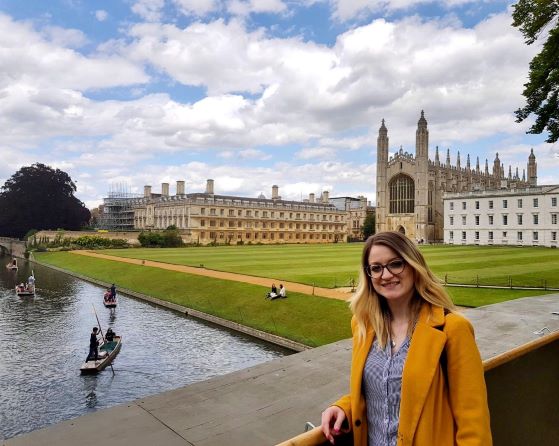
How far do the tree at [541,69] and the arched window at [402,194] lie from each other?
2688 inches

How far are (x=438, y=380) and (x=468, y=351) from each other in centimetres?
20

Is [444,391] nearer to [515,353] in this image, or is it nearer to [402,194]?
[515,353]

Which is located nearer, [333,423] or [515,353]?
[333,423]

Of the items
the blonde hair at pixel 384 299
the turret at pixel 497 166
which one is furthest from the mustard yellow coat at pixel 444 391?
the turret at pixel 497 166

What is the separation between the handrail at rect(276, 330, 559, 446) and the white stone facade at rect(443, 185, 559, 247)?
2586 inches

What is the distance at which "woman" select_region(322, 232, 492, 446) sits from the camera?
7.06 ft

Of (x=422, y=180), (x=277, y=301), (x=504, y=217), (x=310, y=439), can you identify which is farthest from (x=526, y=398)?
(x=422, y=180)

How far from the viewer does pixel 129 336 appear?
688 inches

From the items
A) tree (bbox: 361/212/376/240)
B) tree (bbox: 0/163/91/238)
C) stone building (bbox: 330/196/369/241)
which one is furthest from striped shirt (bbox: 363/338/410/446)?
stone building (bbox: 330/196/369/241)

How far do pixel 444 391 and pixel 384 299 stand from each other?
1.99 ft

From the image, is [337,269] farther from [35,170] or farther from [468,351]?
[35,170]

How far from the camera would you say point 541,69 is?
1523 cm

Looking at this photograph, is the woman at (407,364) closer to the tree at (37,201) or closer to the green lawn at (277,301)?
the green lawn at (277,301)

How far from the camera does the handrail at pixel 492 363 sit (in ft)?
7.13
